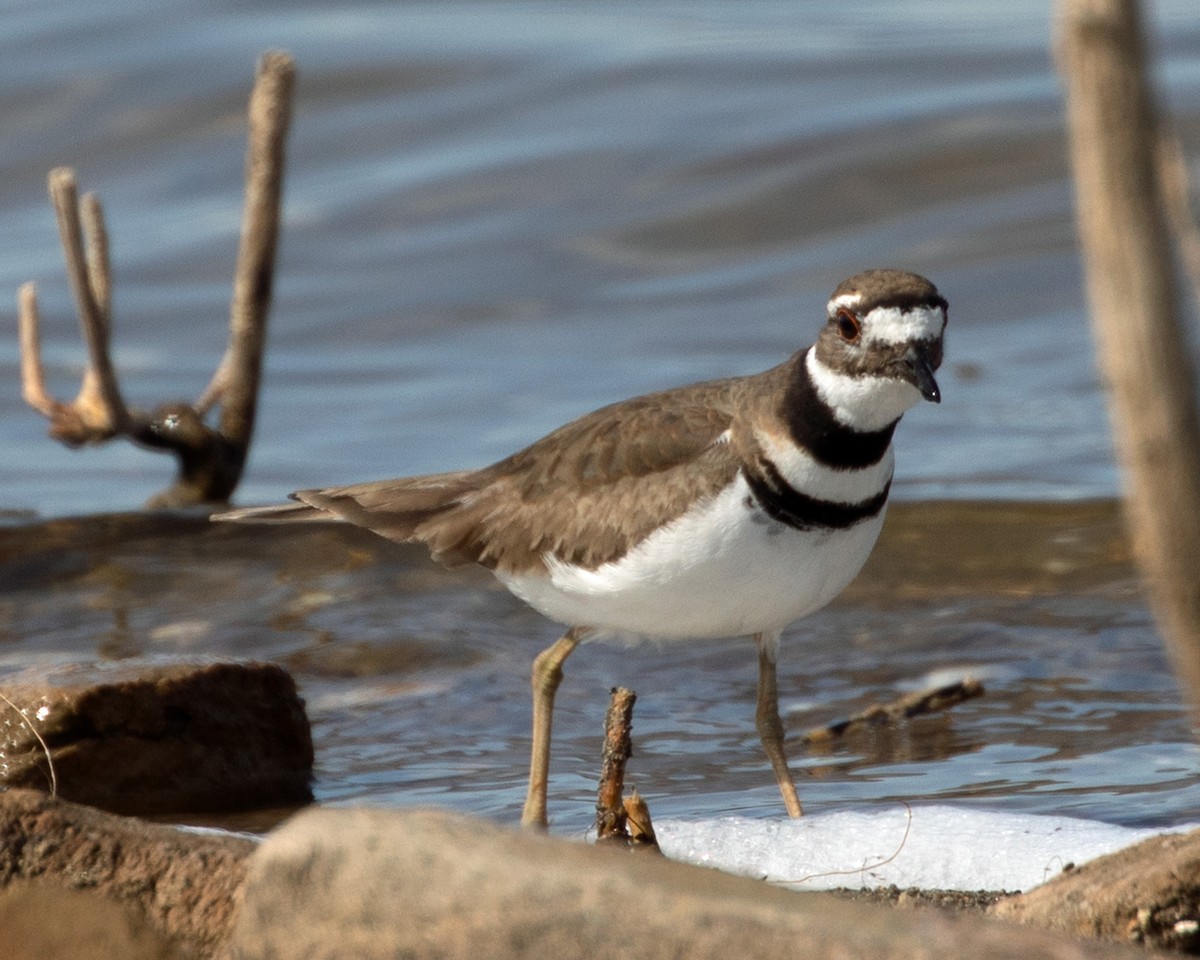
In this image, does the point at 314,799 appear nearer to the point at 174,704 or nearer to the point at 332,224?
the point at 174,704

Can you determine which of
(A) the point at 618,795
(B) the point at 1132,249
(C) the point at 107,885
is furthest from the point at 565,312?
(B) the point at 1132,249

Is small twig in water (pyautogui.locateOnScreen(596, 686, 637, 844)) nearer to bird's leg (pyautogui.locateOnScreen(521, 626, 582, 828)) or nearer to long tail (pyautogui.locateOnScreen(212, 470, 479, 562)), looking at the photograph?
bird's leg (pyautogui.locateOnScreen(521, 626, 582, 828))

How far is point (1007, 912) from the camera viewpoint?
3.74 metres

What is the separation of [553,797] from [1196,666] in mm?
3240

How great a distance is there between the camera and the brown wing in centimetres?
484

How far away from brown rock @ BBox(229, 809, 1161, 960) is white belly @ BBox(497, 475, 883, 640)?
1637mm

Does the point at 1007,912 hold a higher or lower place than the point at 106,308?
lower

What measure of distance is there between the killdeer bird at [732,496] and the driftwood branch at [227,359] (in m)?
3.02

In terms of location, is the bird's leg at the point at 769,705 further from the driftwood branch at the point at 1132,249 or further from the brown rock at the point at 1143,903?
the driftwood branch at the point at 1132,249

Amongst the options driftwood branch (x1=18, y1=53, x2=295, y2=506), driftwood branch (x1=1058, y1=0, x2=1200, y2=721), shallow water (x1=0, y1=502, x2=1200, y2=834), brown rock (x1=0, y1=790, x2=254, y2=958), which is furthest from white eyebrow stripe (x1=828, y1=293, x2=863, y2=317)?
driftwood branch (x1=18, y1=53, x2=295, y2=506)

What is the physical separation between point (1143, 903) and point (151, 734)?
2708 millimetres

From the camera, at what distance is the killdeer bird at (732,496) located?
15.1 ft

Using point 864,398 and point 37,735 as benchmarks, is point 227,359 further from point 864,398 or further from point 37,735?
point 864,398

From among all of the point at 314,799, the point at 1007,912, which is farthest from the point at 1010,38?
the point at 1007,912
